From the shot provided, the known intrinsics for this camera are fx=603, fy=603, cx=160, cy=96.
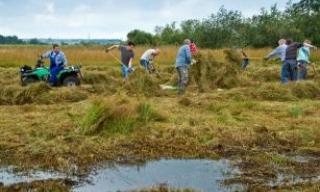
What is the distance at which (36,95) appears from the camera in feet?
47.9

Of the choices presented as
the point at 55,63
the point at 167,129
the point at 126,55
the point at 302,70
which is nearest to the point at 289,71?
the point at 302,70

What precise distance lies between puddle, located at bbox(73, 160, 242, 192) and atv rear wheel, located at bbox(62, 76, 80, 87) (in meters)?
8.49

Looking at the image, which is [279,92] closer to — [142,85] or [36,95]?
[142,85]

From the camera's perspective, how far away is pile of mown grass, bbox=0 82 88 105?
14.4 m

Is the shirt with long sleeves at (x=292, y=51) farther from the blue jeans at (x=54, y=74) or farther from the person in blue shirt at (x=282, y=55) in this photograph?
the blue jeans at (x=54, y=74)

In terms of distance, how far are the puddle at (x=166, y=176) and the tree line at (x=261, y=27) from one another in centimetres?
3132

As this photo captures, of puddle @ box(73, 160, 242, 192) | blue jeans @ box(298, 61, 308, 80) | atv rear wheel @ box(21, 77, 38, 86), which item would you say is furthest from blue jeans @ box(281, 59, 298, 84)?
puddle @ box(73, 160, 242, 192)

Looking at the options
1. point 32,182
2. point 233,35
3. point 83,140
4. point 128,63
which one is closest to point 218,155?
point 83,140

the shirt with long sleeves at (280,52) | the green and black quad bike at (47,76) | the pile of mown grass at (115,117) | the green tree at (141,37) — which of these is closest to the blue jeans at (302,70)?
the shirt with long sleeves at (280,52)

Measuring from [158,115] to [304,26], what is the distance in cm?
3380

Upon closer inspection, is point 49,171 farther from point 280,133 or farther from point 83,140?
point 280,133

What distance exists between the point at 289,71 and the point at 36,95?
753 centimetres

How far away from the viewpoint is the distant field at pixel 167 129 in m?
8.41

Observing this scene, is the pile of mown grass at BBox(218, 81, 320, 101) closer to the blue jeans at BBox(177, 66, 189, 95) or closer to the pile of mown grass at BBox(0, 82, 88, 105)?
the blue jeans at BBox(177, 66, 189, 95)
